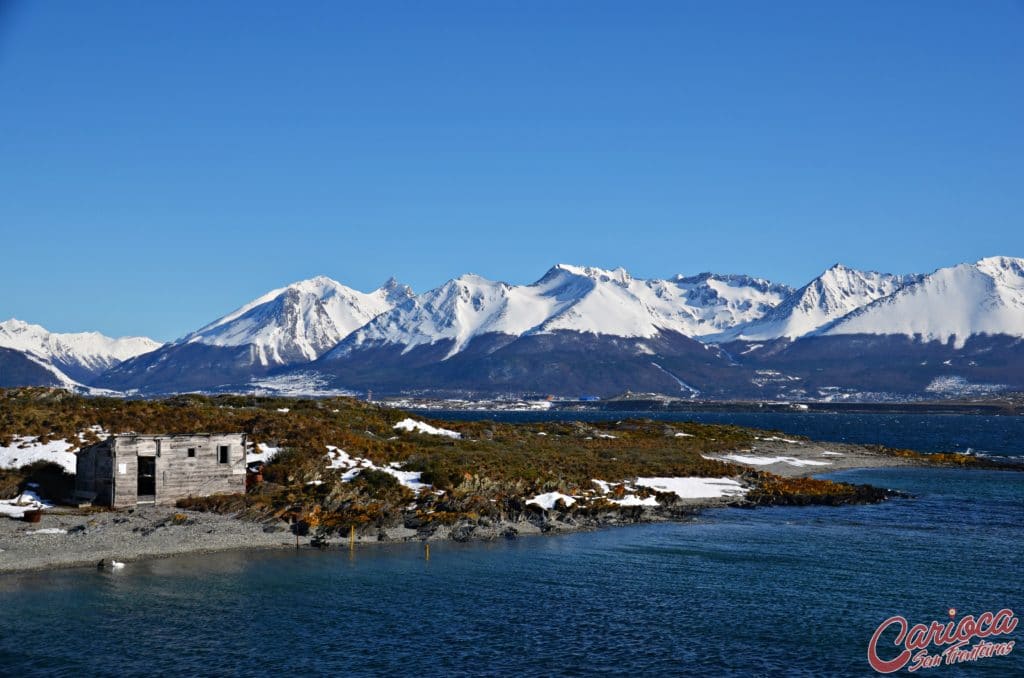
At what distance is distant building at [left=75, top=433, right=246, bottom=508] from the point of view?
174ft

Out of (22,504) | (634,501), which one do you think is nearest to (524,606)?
(22,504)

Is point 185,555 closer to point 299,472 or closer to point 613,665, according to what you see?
point 299,472

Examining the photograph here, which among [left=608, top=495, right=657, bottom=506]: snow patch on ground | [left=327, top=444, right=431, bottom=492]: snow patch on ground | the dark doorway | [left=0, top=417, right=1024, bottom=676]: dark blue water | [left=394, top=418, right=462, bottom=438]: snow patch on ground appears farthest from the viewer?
[left=394, top=418, right=462, bottom=438]: snow patch on ground

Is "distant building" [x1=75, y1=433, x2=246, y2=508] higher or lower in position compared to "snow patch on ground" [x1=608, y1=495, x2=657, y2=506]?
higher

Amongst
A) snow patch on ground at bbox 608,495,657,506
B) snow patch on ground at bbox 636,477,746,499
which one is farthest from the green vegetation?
snow patch on ground at bbox 608,495,657,506

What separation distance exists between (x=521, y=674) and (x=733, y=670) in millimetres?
6662

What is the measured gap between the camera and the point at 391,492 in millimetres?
59875

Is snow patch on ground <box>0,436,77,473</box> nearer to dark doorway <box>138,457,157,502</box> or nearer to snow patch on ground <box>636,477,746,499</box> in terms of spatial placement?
dark doorway <box>138,457,157,502</box>

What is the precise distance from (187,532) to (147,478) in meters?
7.25

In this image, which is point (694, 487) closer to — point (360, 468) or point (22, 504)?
point (360, 468)

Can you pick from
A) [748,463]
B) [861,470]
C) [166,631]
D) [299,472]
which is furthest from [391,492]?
[861,470]

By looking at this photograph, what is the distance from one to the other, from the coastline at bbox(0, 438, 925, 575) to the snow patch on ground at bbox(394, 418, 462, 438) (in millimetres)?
27575

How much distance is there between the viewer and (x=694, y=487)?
75.6m

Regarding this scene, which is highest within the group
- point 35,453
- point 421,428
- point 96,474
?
point 35,453
